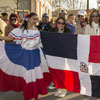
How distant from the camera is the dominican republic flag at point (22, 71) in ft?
13.4

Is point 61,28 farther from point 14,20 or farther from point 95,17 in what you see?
point 14,20

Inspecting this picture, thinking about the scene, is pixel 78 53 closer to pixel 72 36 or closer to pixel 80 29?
pixel 72 36

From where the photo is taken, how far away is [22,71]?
168 inches

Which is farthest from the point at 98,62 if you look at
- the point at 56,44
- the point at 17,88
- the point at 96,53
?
the point at 17,88

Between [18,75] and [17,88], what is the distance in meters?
0.29

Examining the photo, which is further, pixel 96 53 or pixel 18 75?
pixel 18 75

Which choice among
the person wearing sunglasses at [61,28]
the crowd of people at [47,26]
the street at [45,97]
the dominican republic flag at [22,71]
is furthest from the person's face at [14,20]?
the street at [45,97]

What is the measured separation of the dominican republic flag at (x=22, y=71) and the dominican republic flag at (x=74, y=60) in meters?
0.28

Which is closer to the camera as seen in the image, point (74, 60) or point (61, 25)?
point (74, 60)

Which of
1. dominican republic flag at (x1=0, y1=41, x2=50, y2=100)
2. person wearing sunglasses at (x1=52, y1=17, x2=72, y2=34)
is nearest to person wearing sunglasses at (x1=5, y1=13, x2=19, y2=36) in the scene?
dominican republic flag at (x1=0, y1=41, x2=50, y2=100)

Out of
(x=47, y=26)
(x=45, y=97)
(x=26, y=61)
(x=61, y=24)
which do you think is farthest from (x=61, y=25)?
(x=45, y=97)

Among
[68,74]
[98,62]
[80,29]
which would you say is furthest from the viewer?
[80,29]

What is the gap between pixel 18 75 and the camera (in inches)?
172

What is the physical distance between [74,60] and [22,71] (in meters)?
1.04
